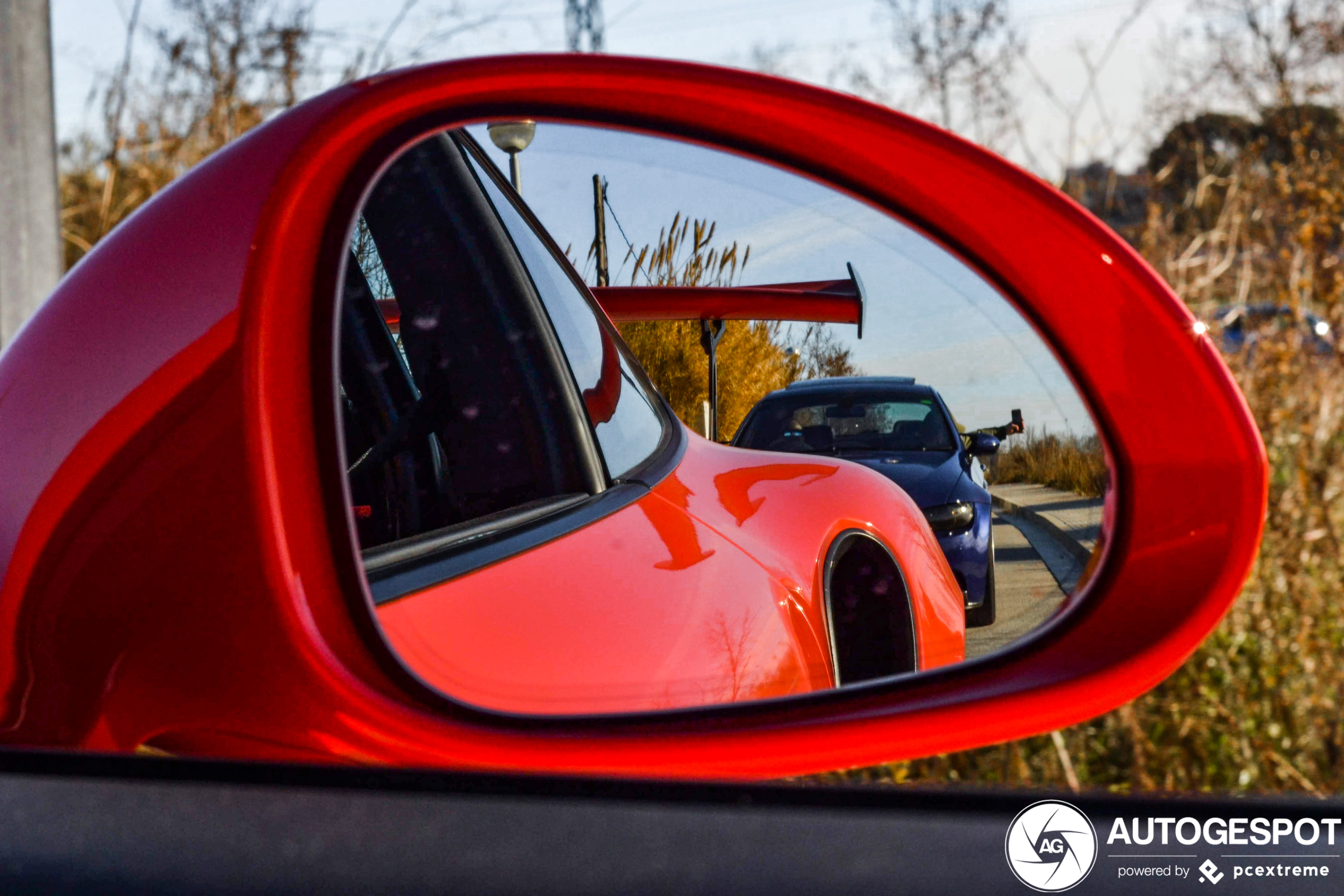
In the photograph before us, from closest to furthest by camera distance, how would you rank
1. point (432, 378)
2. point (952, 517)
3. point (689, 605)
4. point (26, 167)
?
point (952, 517)
point (689, 605)
point (432, 378)
point (26, 167)

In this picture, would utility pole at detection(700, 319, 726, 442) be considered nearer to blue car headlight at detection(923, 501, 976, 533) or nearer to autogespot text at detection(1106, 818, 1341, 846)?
blue car headlight at detection(923, 501, 976, 533)

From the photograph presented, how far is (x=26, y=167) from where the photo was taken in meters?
2.79

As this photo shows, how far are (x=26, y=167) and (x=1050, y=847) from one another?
2909 millimetres

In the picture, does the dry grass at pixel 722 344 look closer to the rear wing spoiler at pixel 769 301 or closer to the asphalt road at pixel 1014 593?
the rear wing spoiler at pixel 769 301

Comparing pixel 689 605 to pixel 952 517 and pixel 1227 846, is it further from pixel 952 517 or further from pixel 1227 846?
pixel 1227 846

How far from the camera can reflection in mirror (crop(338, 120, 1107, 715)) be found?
101cm

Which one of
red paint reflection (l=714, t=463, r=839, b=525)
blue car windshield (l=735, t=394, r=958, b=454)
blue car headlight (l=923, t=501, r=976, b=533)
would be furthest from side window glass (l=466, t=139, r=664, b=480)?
blue car headlight (l=923, t=501, r=976, b=533)

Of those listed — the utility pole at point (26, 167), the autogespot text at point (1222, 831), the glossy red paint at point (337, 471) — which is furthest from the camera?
the utility pole at point (26, 167)

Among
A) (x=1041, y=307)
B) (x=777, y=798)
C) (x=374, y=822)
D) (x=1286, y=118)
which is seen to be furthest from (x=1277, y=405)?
(x=374, y=822)

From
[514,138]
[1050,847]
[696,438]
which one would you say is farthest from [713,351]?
[1050,847]

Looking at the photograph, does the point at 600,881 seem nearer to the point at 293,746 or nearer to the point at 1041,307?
the point at 293,746

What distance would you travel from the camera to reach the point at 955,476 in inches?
Answer: 39.2

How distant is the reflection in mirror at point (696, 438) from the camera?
1009 mm

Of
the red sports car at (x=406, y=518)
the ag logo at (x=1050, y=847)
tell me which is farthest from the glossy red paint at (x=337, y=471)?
the ag logo at (x=1050, y=847)
